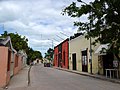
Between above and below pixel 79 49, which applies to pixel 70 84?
below

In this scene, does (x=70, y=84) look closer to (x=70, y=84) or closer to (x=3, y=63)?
(x=70, y=84)

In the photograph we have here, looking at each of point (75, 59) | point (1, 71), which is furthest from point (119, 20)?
point (75, 59)

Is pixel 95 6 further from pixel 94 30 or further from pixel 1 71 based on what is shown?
pixel 1 71

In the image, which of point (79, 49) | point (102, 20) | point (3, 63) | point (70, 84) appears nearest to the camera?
point (3, 63)

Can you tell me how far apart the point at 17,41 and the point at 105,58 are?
634 inches

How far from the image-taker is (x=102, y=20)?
1059 inches

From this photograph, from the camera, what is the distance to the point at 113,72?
29.6 m

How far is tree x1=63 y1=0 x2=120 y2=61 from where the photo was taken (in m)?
25.7

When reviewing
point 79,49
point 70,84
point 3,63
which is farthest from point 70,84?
point 79,49

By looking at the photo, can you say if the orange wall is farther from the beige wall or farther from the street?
the beige wall

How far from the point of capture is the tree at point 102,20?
84.3 ft

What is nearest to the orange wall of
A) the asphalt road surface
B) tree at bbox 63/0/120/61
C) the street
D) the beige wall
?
the street

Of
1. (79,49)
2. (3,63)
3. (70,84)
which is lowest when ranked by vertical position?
(70,84)

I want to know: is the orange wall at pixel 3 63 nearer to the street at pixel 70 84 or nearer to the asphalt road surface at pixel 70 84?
the street at pixel 70 84
